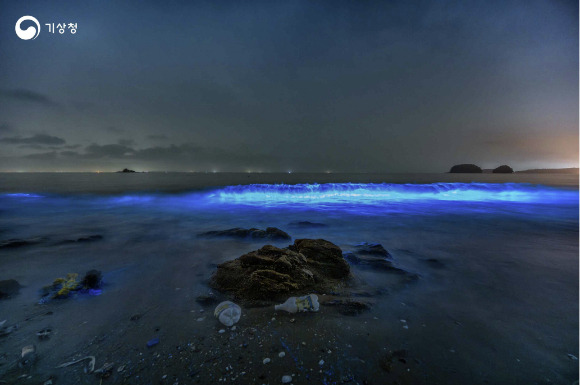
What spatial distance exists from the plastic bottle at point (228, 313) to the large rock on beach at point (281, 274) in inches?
18.2

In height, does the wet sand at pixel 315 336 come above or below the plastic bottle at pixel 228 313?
below

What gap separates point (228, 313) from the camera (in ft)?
10.7

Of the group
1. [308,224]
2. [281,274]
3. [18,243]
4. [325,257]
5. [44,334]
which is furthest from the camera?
[308,224]

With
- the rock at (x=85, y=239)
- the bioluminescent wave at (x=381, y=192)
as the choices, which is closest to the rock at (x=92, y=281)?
the rock at (x=85, y=239)

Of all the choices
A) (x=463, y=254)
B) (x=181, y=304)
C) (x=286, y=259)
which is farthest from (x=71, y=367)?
(x=463, y=254)

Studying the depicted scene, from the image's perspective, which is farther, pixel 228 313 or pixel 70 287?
pixel 70 287


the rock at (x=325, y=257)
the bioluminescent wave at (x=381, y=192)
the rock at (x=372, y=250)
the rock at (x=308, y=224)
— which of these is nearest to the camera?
the rock at (x=325, y=257)

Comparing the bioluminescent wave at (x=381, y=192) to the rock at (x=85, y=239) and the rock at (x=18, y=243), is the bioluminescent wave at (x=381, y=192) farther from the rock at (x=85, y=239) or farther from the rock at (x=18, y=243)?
the rock at (x=18, y=243)

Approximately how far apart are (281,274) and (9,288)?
503 centimetres

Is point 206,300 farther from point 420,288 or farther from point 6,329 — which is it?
point 420,288

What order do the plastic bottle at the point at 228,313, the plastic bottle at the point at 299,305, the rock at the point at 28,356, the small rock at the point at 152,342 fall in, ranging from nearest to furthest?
the rock at the point at 28,356, the small rock at the point at 152,342, the plastic bottle at the point at 228,313, the plastic bottle at the point at 299,305

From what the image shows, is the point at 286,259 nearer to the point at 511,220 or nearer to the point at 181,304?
the point at 181,304

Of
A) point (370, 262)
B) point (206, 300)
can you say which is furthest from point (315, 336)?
point (370, 262)

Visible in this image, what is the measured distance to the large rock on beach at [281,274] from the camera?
13.1 feet
